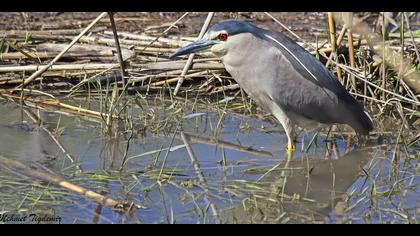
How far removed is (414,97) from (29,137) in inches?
115

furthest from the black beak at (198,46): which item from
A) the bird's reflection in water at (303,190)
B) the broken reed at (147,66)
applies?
the bird's reflection in water at (303,190)

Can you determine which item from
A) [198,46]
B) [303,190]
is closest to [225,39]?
[198,46]

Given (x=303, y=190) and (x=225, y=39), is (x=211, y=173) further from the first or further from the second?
(x=225, y=39)

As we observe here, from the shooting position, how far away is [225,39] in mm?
5629

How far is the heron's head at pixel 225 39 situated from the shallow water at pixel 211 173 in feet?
2.07

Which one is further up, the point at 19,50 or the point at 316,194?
the point at 19,50

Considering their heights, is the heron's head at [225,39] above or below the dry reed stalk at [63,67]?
above

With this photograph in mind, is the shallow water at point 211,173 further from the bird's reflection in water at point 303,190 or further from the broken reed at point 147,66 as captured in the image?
the broken reed at point 147,66

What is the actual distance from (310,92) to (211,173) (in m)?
1.23

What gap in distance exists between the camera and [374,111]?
6461 mm

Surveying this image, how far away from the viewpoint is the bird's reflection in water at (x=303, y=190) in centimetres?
414
